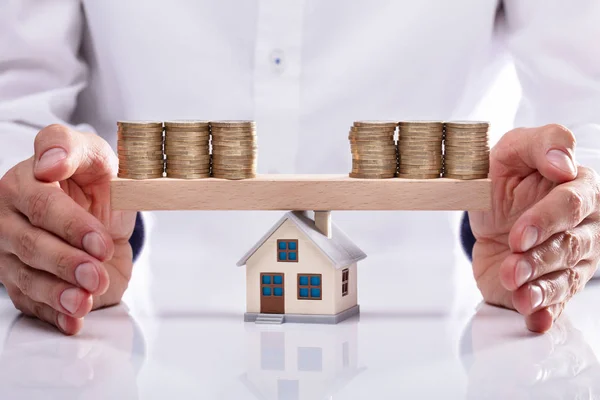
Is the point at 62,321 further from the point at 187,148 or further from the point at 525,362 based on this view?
the point at 525,362

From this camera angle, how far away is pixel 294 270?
140cm

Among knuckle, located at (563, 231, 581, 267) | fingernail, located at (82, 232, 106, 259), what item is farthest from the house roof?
knuckle, located at (563, 231, 581, 267)

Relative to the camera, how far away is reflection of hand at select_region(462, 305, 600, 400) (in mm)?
1068

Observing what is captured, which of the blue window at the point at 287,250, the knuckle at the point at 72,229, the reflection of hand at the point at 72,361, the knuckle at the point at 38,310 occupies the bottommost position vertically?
the reflection of hand at the point at 72,361

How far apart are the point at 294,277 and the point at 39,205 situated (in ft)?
1.25

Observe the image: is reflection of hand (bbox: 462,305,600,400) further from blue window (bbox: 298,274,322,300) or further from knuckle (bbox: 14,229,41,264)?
knuckle (bbox: 14,229,41,264)

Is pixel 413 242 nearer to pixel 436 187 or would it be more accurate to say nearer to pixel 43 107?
pixel 436 187

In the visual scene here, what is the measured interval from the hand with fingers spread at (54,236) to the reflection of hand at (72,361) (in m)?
0.04

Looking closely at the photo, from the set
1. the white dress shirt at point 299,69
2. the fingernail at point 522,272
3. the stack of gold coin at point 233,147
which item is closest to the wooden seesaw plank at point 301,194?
the stack of gold coin at point 233,147

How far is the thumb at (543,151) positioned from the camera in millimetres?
1358

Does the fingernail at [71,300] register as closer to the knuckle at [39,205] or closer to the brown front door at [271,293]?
the knuckle at [39,205]

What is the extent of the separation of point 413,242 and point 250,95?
1.53 feet

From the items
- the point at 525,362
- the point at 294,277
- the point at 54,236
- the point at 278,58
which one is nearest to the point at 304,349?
the point at 294,277

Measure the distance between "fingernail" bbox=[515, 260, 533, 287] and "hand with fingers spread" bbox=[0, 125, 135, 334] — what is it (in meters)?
0.56
